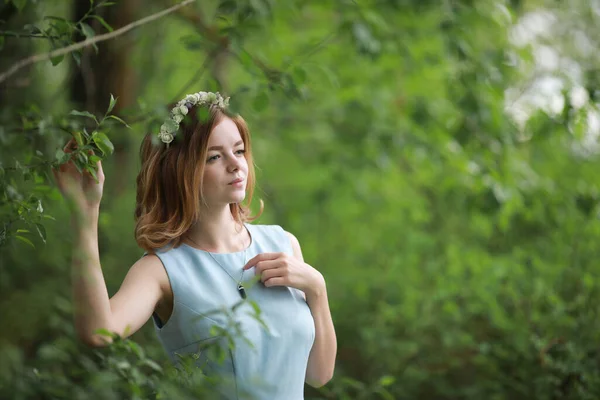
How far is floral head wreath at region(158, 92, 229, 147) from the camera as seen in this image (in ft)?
6.86

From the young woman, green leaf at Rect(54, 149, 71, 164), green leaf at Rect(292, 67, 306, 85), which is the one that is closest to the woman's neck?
the young woman

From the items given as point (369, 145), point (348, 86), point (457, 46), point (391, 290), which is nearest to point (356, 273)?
point (391, 290)

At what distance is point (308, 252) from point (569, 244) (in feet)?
8.45

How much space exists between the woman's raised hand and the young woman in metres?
0.04

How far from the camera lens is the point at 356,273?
19.9 ft

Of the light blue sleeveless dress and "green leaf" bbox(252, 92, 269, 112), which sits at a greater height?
"green leaf" bbox(252, 92, 269, 112)

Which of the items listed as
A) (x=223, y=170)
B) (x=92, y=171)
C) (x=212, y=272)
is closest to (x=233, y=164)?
Answer: (x=223, y=170)

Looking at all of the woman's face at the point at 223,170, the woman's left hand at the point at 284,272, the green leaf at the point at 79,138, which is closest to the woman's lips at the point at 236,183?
the woman's face at the point at 223,170

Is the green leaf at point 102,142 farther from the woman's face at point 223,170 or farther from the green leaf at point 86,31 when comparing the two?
the green leaf at point 86,31

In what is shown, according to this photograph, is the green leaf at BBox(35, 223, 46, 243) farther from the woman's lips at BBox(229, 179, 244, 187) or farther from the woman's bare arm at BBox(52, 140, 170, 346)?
the woman's lips at BBox(229, 179, 244, 187)

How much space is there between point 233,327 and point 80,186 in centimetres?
60

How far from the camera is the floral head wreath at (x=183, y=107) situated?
209cm

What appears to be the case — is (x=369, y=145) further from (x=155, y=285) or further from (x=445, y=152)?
(x=155, y=285)

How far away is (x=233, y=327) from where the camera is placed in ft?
6.53
